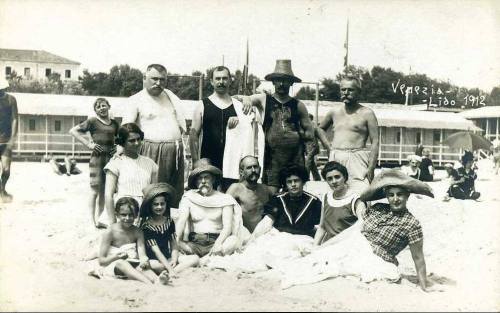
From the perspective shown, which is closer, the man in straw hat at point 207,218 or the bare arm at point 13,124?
the man in straw hat at point 207,218

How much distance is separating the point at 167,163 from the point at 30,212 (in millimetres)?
1954

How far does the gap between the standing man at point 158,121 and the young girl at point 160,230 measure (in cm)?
68

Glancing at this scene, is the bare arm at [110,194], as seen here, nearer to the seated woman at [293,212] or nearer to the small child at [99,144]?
the small child at [99,144]

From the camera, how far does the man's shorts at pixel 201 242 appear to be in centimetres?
466

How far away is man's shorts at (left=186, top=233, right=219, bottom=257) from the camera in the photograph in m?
4.66

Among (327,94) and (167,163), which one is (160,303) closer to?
(167,163)

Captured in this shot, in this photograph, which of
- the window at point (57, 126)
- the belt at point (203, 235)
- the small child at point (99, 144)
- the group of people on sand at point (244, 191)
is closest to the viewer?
the group of people on sand at point (244, 191)

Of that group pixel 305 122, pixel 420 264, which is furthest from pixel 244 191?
pixel 420 264

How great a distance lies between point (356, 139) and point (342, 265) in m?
1.48

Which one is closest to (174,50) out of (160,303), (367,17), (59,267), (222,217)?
(367,17)

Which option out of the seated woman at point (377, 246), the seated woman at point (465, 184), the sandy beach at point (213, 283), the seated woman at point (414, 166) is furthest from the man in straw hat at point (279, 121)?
the seated woman at point (414, 166)

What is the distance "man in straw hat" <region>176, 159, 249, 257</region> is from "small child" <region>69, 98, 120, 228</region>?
1401 mm

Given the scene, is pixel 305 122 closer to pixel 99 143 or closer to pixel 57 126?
pixel 99 143

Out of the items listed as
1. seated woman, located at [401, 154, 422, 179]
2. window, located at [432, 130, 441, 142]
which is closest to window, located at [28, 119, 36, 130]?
seated woman, located at [401, 154, 422, 179]
